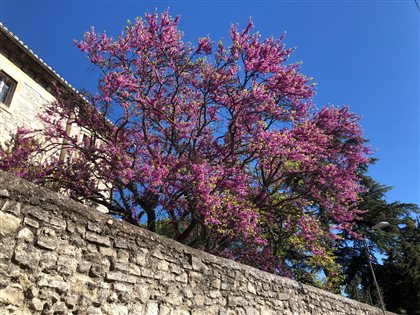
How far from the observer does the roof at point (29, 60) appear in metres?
11.4

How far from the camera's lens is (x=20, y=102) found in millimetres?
12234

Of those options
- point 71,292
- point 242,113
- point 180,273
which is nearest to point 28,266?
point 71,292

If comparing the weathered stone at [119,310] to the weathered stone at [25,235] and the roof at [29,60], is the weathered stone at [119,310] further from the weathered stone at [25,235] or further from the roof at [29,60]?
the roof at [29,60]

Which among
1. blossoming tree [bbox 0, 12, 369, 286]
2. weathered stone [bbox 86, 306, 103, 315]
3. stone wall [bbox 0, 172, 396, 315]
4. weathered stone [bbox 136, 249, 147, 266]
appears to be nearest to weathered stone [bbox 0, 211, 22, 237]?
stone wall [bbox 0, 172, 396, 315]

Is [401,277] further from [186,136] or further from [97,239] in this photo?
[97,239]

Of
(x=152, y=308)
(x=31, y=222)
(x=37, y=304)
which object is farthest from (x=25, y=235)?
(x=152, y=308)

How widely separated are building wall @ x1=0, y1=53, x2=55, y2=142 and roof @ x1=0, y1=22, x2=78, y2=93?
11.8 inches

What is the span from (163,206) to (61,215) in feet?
15.0

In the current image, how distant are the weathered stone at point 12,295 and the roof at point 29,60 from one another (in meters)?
8.78

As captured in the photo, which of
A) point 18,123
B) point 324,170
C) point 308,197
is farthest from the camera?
point 18,123

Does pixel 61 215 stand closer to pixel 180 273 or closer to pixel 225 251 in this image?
pixel 180 273

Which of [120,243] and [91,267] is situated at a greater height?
[120,243]

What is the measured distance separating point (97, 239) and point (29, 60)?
10892 millimetres

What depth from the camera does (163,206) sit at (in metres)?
8.13
